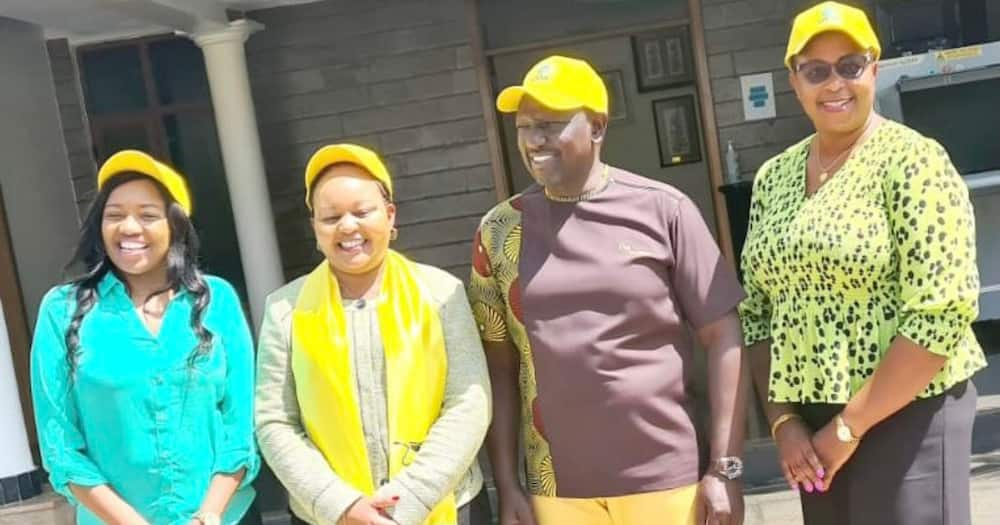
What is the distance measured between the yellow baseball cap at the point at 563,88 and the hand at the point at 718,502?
2.74 ft

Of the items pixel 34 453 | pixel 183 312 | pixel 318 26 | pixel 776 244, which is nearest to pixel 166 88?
pixel 318 26

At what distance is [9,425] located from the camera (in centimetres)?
520

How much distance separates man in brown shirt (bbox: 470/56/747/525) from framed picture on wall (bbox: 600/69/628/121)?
16.7 ft

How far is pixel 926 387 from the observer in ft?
7.28

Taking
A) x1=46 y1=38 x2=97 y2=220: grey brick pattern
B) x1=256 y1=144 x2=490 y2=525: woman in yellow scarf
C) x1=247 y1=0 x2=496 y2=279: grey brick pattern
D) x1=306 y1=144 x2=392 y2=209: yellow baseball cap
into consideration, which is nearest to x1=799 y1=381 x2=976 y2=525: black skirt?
x1=256 y1=144 x2=490 y2=525: woman in yellow scarf

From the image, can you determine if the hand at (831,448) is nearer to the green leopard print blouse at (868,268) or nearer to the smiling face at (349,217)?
the green leopard print blouse at (868,268)

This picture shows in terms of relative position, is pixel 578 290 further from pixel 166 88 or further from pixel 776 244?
pixel 166 88

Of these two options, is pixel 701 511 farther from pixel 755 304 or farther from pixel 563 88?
pixel 563 88

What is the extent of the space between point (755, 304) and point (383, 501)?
0.92 meters

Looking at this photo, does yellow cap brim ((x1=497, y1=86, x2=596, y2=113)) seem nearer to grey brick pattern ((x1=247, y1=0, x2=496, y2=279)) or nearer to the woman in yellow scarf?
the woman in yellow scarf

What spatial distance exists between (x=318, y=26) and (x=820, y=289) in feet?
17.1

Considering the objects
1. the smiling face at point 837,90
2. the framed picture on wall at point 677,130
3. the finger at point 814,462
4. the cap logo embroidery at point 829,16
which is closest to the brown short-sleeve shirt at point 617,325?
the finger at point 814,462

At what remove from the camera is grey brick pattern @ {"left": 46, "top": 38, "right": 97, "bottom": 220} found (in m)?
7.05

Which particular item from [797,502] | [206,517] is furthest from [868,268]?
[797,502]
